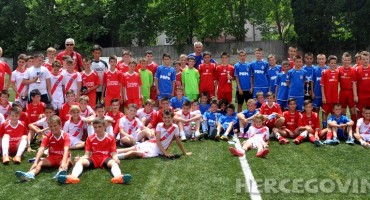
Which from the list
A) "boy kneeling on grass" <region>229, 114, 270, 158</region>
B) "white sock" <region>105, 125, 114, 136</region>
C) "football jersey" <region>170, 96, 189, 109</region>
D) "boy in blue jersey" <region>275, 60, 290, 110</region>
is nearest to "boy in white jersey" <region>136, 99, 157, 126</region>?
"football jersey" <region>170, 96, 189, 109</region>

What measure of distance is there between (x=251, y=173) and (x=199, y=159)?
130 centimetres

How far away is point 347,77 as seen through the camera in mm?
9844

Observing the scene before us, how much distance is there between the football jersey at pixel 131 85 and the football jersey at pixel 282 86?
3.52 metres

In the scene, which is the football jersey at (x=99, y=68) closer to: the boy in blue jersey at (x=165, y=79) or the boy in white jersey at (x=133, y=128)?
the boy in blue jersey at (x=165, y=79)

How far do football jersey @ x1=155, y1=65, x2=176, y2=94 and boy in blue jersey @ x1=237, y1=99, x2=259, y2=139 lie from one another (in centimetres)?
221

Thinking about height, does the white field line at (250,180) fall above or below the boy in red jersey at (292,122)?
below

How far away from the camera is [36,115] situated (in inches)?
368

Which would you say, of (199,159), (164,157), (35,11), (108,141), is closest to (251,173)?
(199,159)

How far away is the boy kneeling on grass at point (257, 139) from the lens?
796 centimetres

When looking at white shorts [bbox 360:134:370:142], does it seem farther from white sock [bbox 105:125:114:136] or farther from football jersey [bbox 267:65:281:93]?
white sock [bbox 105:125:114:136]

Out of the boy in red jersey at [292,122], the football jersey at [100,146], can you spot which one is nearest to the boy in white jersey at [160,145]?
the football jersey at [100,146]

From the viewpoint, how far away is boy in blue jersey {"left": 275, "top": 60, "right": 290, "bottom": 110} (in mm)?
10398

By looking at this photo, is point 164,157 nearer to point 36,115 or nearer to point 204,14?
point 36,115

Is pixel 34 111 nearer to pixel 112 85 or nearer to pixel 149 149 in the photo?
pixel 112 85
